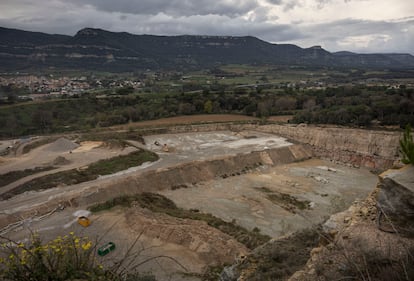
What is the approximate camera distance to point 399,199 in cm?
821

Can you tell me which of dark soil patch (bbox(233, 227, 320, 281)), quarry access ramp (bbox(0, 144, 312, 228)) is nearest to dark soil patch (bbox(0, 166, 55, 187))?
quarry access ramp (bbox(0, 144, 312, 228))

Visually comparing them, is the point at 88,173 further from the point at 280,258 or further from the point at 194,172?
the point at 280,258

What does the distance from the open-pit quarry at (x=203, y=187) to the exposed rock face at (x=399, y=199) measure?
632 cm

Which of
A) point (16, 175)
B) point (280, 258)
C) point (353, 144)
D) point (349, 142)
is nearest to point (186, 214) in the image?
point (280, 258)

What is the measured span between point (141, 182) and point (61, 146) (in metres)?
16.0

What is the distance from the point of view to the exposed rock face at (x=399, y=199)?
8.03m

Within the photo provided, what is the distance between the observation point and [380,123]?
4866 cm

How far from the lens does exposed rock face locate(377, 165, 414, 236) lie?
26.3 ft

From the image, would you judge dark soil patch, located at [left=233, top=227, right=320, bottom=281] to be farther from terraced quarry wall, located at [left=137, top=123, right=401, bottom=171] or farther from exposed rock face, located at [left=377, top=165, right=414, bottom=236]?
terraced quarry wall, located at [left=137, top=123, right=401, bottom=171]

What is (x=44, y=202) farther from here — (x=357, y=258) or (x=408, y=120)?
(x=408, y=120)

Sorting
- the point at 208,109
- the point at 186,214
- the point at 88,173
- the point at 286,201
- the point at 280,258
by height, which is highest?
the point at 280,258

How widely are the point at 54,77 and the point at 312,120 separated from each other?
365 ft

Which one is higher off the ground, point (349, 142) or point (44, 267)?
point (44, 267)

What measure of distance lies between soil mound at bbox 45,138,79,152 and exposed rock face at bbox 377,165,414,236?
3619cm
